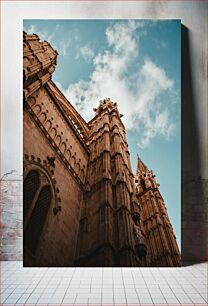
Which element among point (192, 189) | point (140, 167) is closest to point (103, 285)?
point (140, 167)

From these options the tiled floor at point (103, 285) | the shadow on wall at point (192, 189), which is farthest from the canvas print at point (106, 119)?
the shadow on wall at point (192, 189)

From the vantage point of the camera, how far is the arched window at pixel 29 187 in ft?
22.5

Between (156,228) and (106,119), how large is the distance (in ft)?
7.71

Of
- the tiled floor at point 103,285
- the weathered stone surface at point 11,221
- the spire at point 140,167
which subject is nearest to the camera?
the tiled floor at point 103,285

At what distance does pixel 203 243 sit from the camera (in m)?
7.23

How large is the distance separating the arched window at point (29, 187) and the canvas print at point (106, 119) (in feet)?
0.06

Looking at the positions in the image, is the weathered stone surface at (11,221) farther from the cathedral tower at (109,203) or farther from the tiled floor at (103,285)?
the cathedral tower at (109,203)

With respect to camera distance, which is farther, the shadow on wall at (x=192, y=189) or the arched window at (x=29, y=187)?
the shadow on wall at (x=192, y=189)

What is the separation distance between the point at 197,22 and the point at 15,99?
3.81 meters

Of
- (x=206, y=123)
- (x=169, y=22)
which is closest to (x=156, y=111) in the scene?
(x=206, y=123)

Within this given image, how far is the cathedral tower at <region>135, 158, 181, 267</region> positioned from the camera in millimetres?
6821

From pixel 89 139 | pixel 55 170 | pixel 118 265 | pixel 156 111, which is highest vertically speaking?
pixel 156 111

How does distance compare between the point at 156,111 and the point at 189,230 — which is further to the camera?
the point at 189,230

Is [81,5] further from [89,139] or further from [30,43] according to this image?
[89,139]
